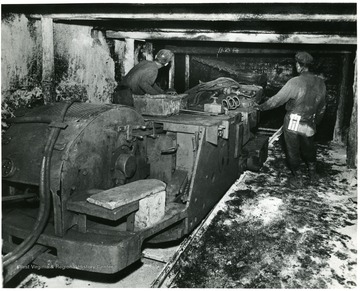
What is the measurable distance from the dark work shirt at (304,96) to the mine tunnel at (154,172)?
6cm

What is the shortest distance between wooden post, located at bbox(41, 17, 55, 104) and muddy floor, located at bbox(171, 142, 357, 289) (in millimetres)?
3188

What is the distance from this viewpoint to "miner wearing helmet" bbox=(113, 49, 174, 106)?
5.24 meters

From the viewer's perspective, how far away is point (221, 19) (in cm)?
406

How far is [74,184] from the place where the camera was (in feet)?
8.80

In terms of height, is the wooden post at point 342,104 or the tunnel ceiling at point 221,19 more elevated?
the tunnel ceiling at point 221,19

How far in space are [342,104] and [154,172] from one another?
6124 millimetres

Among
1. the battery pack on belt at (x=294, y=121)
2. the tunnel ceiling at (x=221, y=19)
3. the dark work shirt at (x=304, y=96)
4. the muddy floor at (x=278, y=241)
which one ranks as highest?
the tunnel ceiling at (x=221, y=19)

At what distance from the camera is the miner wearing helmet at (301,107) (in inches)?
184

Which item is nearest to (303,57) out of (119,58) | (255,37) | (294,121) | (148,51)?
(294,121)

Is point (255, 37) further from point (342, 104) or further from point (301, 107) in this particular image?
point (342, 104)

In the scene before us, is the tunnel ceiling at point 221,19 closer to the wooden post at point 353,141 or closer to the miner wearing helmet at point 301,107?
the miner wearing helmet at point 301,107

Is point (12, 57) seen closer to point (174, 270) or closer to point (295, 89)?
point (174, 270)

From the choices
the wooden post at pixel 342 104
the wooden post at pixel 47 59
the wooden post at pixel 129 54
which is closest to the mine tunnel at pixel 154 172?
the wooden post at pixel 47 59

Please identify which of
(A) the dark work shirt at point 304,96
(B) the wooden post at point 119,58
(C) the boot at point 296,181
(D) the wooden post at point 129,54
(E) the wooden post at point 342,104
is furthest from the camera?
(E) the wooden post at point 342,104
